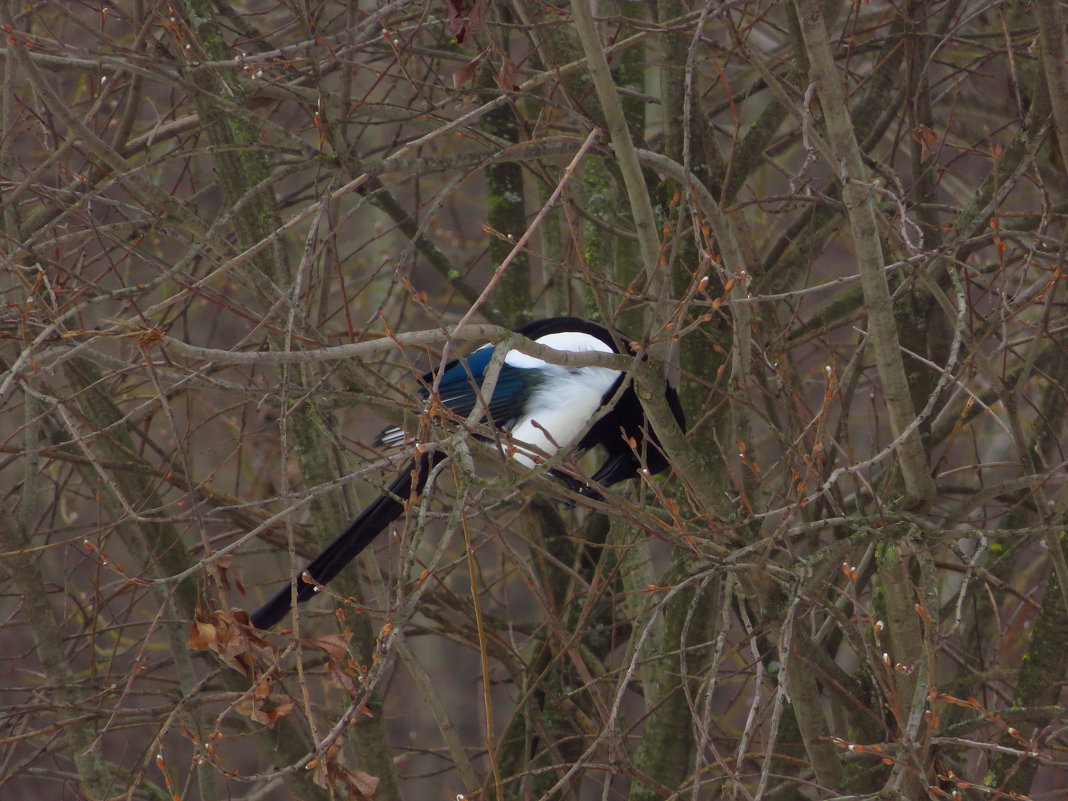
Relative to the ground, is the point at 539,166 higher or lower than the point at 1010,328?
higher

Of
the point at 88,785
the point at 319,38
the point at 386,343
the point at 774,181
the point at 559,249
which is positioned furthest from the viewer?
the point at 774,181

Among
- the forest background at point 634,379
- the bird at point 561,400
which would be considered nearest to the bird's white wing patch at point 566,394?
the bird at point 561,400

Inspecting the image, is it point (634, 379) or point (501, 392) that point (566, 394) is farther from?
point (634, 379)

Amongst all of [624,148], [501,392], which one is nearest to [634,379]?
[624,148]

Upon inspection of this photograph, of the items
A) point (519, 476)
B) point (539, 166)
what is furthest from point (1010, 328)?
point (519, 476)

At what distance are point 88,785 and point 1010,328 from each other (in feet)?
10.3

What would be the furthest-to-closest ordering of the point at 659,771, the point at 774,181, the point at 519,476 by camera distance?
the point at 774,181 → the point at 659,771 → the point at 519,476

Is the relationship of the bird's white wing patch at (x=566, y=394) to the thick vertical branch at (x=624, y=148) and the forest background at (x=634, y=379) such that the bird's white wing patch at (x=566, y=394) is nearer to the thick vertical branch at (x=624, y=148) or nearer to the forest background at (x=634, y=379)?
the forest background at (x=634, y=379)

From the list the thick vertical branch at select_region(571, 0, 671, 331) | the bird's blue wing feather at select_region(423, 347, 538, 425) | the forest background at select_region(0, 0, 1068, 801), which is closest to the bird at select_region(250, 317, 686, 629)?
the bird's blue wing feather at select_region(423, 347, 538, 425)

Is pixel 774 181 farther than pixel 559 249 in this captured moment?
Yes

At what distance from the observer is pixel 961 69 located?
2.98 m

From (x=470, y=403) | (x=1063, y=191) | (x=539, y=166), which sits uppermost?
(x=539, y=166)

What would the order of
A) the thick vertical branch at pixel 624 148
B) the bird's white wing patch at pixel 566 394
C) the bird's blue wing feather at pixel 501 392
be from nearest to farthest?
the thick vertical branch at pixel 624 148
the bird's white wing patch at pixel 566 394
the bird's blue wing feather at pixel 501 392

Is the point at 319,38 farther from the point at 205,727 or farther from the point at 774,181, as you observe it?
the point at 774,181
